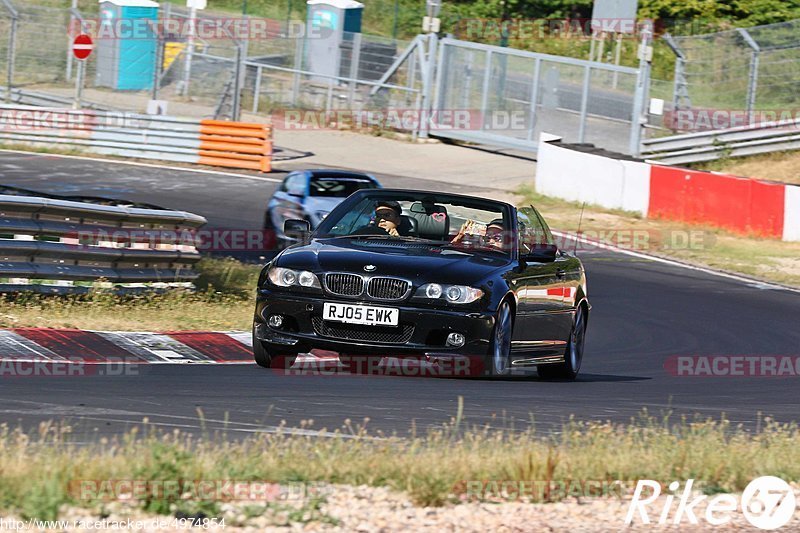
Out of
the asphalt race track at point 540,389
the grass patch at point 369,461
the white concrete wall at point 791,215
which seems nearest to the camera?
the grass patch at point 369,461

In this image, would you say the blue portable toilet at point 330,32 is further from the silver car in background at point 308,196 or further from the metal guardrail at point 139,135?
the silver car in background at point 308,196

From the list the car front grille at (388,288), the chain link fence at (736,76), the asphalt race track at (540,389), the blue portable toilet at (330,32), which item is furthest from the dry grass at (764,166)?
the car front grille at (388,288)

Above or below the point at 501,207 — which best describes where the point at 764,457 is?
below

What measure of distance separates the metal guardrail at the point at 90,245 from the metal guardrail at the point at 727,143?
20.4m

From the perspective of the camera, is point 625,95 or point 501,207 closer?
point 501,207

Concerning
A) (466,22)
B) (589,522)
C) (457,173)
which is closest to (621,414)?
(589,522)

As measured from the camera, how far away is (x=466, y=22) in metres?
51.4

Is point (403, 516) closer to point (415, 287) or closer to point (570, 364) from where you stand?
point (415, 287)

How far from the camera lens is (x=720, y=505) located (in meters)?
6.34

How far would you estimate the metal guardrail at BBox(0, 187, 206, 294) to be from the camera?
11742mm

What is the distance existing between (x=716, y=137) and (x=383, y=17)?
18.8 m

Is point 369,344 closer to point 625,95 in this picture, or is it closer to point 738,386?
point 738,386

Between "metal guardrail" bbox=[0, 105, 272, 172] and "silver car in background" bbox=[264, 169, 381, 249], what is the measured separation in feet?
37.5

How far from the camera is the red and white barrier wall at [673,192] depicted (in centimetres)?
2306
